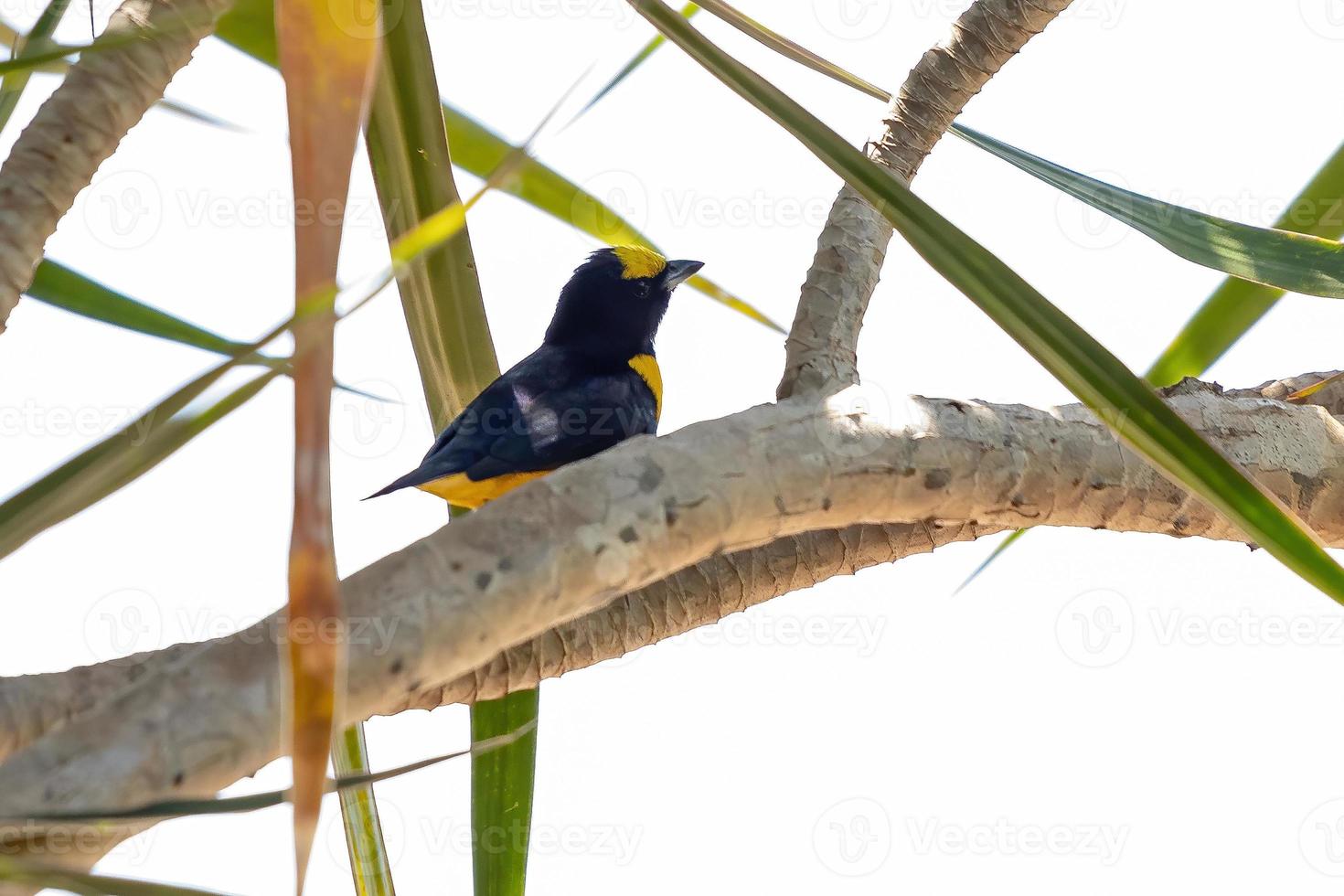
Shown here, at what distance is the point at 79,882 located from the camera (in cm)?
55

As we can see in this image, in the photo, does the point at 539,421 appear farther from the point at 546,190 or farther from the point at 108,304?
the point at 108,304

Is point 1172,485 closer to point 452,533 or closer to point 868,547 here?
point 868,547

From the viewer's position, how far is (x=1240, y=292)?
4.36 ft

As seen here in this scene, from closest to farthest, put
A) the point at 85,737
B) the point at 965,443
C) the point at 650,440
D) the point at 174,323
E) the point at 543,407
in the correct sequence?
1. the point at 85,737
2. the point at 650,440
3. the point at 965,443
4. the point at 174,323
5. the point at 543,407

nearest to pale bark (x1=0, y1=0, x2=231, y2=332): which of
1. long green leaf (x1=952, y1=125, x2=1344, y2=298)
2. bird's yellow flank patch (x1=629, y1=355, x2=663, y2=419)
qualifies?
long green leaf (x1=952, y1=125, x2=1344, y2=298)

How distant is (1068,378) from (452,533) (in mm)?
397

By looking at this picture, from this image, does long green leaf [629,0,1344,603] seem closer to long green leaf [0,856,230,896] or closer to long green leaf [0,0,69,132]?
long green leaf [0,856,230,896]

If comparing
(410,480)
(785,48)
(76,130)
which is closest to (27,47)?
(76,130)

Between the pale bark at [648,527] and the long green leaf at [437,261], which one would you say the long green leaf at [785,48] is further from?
the pale bark at [648,527]

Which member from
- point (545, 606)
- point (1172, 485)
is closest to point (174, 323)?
point (545, 606)

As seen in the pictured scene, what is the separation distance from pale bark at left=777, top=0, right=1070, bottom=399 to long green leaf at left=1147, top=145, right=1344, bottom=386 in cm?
37

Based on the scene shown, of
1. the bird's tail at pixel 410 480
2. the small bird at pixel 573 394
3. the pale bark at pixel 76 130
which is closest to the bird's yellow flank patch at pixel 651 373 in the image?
the small bird at pixel 573 394

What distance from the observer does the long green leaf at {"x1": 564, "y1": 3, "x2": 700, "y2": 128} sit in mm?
746

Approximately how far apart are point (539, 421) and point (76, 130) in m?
0.66
